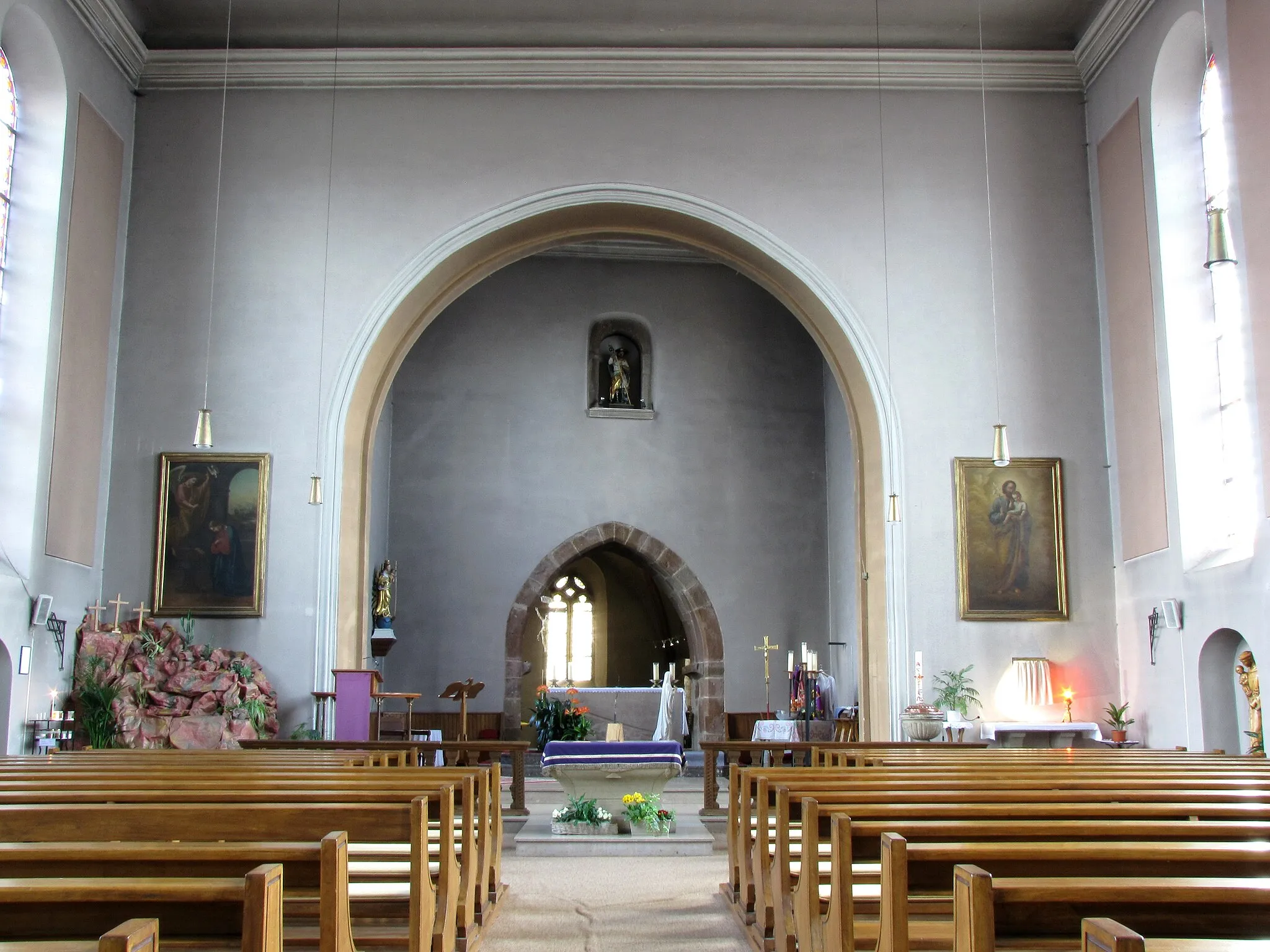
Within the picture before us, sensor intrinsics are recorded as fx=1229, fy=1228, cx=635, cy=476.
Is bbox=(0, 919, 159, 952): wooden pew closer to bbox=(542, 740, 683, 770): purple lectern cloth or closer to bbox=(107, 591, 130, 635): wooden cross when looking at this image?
bbox=(542, 740, 683, 770): purple lectern cloth

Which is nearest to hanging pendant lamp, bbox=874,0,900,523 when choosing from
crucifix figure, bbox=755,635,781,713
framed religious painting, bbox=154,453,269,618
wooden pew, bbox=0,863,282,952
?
crucifix figure, bbox=755,635,781,713

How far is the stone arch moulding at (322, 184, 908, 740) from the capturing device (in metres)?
10.8

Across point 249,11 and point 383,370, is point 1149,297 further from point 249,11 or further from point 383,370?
point 249,11

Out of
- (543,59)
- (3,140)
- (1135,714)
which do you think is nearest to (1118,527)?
(1135,714)

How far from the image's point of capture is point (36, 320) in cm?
966

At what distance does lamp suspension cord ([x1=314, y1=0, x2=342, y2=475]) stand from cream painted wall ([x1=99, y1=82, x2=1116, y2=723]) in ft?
0.19

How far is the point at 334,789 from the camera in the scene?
387 cm

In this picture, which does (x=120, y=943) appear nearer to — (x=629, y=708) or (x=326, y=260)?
(x=326, y=260)

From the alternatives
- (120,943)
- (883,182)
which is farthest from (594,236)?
(120,943)

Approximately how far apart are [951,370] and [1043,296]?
1.11 m

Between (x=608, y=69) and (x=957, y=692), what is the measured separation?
646cm

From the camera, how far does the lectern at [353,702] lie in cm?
984

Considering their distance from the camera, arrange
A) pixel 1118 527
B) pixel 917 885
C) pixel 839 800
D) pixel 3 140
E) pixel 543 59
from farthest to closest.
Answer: pixel 543 59, pixel 1118 527, pixel 3 140, pixel 839 800, pixel 917 885

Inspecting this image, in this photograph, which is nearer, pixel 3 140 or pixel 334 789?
pixel 334 789
